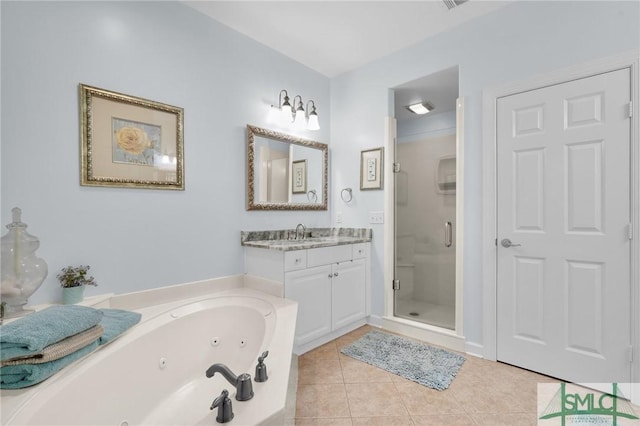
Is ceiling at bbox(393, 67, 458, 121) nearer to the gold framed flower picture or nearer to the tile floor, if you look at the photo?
the gold framed flower picture

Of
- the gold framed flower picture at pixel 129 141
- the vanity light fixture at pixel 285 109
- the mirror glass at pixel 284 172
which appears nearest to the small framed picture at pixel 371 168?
the mirror glass at pixel 284 172

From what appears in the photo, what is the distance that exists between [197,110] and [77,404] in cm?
188

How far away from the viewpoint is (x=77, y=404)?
1.11m

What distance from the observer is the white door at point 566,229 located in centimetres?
176

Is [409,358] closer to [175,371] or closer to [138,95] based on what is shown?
[175,371]

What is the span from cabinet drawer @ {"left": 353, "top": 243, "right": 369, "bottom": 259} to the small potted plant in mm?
2002

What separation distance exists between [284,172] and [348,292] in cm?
128

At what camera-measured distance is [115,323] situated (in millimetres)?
1483

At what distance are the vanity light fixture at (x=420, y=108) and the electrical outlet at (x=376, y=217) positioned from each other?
1.41m

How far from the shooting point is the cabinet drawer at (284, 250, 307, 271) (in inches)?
86.0

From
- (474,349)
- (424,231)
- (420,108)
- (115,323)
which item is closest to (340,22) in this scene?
(420,108)

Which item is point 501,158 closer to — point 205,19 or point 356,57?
point 356,57

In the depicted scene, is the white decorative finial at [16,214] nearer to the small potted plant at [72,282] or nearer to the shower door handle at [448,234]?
the small potted plant at [72,282]

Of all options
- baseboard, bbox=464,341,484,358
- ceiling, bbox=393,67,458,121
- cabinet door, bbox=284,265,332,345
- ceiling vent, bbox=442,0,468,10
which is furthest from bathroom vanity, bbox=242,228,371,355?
ceiling vent, bbox=442,0,468,10
